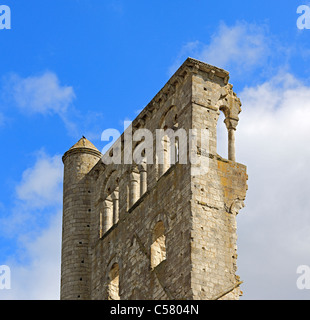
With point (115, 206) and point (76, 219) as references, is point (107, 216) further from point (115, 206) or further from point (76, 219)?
point (76, 219)

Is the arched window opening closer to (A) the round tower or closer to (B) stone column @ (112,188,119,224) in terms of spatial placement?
(B) stone column @ (112,188,119,224)

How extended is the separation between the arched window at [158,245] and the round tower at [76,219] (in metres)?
5.47

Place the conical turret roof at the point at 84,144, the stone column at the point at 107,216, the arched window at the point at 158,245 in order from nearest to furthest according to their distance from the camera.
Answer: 1. the arched window at the point at 158,245
2. the stone column at the point at 107,216
3. the conical turret roof at the point at 84,144

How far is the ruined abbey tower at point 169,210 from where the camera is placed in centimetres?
3416

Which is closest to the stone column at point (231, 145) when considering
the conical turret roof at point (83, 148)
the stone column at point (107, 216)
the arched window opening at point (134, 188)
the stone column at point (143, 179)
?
the stone column at point (143, 179)

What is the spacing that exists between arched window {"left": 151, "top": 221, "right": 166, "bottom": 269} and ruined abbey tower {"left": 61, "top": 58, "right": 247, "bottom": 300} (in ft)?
0.10

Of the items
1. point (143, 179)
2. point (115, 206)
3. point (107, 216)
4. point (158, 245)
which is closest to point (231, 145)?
point (143, 179)

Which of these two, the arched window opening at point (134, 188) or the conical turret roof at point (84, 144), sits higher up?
the conical turret roof at point (84, 144)

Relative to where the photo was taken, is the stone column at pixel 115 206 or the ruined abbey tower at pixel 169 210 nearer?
the ruined abbey tower at pixel 169 210

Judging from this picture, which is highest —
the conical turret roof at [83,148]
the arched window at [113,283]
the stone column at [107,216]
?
the conical turret roof at [83,148]

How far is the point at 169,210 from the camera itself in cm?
3578

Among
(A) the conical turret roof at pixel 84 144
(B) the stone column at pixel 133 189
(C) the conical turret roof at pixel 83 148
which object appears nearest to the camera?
(B) the stone column at pixel 133 189

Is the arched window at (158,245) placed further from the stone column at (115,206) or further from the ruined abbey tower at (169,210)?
the stone column at (115,206)

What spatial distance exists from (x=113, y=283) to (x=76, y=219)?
417 centimetres
